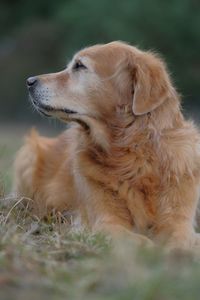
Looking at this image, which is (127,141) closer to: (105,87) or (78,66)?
(105,87)

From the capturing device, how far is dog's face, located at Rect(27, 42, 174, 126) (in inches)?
256

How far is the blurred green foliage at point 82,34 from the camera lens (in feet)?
71.8

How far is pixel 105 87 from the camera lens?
664 cm

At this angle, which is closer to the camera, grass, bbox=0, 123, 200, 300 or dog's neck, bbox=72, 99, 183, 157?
grass, bbox=0, 123, 200, 300

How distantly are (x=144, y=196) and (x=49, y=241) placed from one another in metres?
1.10

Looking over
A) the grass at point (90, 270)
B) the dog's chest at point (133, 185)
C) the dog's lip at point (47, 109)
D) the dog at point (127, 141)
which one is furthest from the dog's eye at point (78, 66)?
the grass at point (90, 270)

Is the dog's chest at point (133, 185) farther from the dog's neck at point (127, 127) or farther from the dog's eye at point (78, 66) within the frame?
the dog's eye at point (78, 66)

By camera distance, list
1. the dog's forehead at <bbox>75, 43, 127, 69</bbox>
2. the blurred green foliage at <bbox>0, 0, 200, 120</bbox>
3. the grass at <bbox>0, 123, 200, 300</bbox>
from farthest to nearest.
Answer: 1. the blurred green foliage at <bbox>0, 0, 200, 120</bbox>
2. the dog's forehead at <bbox>75, 43, 127, 69</bbox>
3. the grass at <bbox>0, 123, 200, 300</bbox>

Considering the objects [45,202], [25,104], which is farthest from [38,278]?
[25,104]

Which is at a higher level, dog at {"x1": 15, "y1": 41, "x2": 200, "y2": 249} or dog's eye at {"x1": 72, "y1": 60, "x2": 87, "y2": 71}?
dog's eye at {"x1": 72, "y1": 60, "x2": 87, "y2": 71}

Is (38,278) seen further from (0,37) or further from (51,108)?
(0,37)

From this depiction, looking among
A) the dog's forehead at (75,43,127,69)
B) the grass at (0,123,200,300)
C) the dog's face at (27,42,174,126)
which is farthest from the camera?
the dog's forehead at (75,43,127,69)

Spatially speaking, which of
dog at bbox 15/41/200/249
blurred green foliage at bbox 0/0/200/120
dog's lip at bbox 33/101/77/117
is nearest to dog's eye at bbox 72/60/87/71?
dog at bbox 15/41/200/249

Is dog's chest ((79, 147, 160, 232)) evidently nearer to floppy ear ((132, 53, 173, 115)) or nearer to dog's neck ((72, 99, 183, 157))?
dog's neck ((72, 99, 183, 157))
